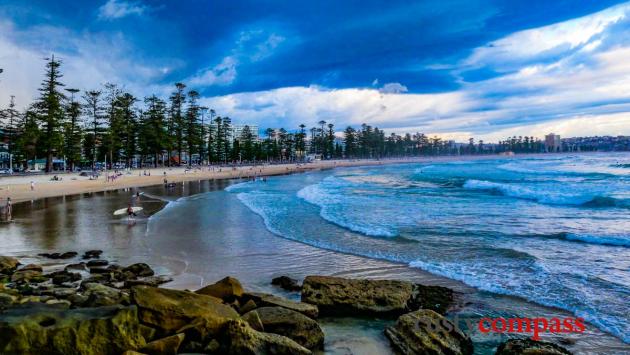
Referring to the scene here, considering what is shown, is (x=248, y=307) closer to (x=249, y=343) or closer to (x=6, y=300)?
(x=249, y=343)

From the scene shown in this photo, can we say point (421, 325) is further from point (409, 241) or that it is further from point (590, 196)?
point (590, 196)

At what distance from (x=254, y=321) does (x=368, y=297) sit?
226 cm

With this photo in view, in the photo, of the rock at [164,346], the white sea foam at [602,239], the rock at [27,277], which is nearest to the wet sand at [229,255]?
the rock at [27,277]

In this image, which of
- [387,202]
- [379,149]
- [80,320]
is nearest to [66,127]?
[387,202]

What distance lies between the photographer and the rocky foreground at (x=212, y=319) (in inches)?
163

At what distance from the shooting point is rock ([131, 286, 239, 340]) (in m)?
4.66

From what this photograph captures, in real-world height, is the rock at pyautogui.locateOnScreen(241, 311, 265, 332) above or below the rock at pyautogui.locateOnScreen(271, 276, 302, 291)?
above

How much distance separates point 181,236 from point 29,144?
146 ft

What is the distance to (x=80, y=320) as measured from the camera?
4207 millimetres

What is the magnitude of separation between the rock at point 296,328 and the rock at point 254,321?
0.24 ft

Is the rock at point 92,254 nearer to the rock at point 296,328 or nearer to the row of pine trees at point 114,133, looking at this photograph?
the rock at point 296,328

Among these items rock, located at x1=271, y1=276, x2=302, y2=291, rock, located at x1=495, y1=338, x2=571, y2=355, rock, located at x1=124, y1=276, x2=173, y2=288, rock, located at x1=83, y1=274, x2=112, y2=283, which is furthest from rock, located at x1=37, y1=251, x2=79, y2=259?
rock, located at x1=495, y1=338, x2=571, y2=355

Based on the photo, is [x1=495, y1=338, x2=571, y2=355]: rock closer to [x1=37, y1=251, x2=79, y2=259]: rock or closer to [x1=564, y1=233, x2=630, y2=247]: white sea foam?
[x1=564, y1=233, x2=630, y2=247]: white sea foam

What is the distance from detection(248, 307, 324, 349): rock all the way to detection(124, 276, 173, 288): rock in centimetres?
349
